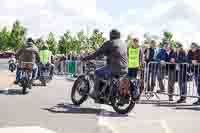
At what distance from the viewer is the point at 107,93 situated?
11234 millimetres

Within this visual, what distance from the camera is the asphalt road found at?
8.57 meters

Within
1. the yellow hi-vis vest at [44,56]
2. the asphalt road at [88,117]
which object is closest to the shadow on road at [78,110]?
the asphalt road at [88,117]

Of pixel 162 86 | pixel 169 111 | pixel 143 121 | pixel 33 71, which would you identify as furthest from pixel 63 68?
pixel 143 121

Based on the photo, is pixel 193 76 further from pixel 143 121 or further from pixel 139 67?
pixel 143 121

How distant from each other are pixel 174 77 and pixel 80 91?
3569 mm

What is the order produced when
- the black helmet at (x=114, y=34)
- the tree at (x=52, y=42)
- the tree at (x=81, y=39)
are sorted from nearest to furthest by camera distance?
the black helmet at (x=114, y=34) < the tree at (x=81, y=39) < the tree at (x=52, y=42)

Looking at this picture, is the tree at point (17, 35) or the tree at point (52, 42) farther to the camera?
the tree at point (17, 35)

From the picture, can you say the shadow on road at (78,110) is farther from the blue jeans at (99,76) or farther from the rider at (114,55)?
the rider at (114,55)

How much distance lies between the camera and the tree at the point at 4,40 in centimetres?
11538

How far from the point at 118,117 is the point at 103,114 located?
0.48m

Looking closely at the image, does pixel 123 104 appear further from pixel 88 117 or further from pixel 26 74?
pixel 26 74

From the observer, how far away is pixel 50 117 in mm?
9891

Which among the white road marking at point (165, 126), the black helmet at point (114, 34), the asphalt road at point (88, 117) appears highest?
the black helmet at point (114, 34)

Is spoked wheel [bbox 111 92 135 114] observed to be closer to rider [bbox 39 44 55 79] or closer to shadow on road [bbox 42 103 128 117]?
shadow on road [bbox 42 103 128 117]
